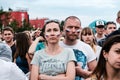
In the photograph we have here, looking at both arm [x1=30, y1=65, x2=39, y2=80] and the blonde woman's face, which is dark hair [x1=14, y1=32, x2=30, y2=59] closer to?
arm [x1=30, y1=65, x2=39, y2=80]

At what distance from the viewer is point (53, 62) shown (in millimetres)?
5562

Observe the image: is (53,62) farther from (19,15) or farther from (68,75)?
(19,15)

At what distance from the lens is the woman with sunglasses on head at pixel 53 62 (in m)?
5.55

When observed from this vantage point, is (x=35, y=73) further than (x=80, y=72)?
No

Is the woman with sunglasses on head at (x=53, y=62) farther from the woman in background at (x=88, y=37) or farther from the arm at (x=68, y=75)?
the woman in background at (x=88, y=37)

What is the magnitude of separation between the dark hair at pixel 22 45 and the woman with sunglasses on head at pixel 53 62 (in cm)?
271

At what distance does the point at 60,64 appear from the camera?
5.57 meters

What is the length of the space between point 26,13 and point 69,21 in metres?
113

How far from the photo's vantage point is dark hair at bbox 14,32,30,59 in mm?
8398

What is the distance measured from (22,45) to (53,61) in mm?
3036

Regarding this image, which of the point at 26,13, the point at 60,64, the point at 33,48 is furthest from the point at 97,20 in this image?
the point at 26,13

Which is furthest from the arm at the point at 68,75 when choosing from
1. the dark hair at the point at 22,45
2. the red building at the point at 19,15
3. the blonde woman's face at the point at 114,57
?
the red building at the point at 19,15

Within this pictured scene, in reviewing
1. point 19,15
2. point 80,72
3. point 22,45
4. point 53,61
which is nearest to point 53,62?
point 53,61

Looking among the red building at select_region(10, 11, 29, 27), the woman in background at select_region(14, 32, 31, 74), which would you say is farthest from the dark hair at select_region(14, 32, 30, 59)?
the red building at select_region(10, 11, 29, 27)
